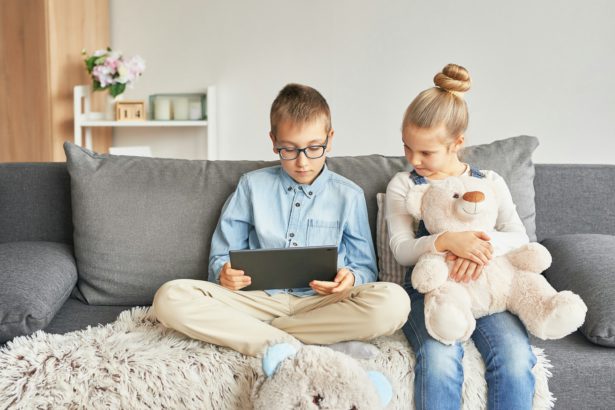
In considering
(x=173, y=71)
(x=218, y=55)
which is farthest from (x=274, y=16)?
(x=173, y=71)

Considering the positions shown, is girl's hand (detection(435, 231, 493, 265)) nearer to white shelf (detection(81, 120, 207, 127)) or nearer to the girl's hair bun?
the girl's hair bun

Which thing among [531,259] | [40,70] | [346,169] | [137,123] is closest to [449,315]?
[531,259]

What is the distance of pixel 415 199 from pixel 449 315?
0.32 metres

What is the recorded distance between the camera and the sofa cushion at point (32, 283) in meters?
1.33

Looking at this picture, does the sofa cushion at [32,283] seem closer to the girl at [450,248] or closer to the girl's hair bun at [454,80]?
the girl at [450,248]

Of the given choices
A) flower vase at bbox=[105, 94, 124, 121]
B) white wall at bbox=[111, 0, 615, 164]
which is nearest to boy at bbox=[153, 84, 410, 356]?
white wall at bbox=[111, 0, 615, 164]

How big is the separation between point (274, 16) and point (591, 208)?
6.61ft

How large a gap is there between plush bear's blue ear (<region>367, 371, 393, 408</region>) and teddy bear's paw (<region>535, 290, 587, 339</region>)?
36 cm

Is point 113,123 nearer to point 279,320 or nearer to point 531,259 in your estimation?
point 279,320

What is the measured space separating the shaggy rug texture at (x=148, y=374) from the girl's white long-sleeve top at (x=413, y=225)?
23 centimetres

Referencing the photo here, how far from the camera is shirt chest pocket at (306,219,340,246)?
5.18 ft

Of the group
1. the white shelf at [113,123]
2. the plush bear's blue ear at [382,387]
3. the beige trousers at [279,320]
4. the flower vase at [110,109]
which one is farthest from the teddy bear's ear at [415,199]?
the flower vase at [110,109]

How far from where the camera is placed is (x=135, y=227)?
5.33ft

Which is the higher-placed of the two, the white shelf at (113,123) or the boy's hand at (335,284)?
the white shelf at (113,123)
